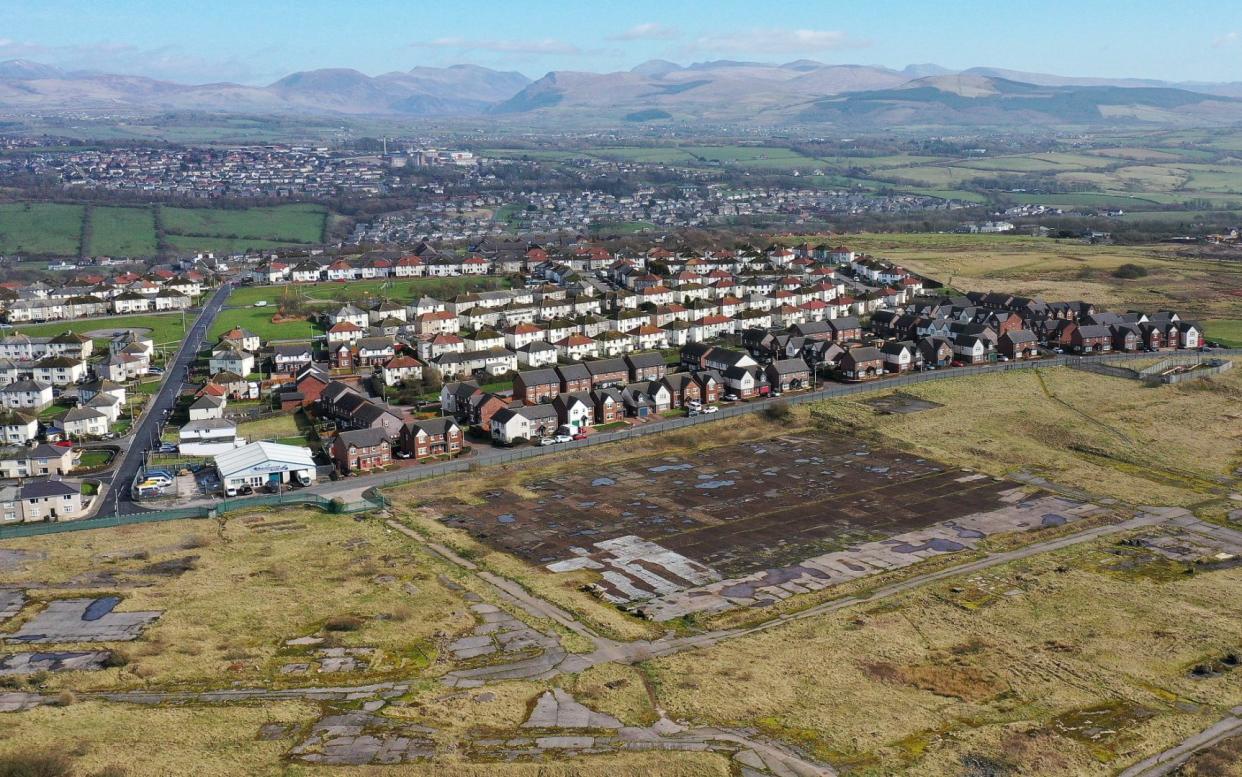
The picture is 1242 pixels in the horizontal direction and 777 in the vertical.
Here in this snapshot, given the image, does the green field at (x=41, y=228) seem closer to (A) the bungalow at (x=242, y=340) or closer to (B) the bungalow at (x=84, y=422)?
(A) the bungalow at (x=242, y=340)

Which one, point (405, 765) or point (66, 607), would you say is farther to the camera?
point (66, 607)

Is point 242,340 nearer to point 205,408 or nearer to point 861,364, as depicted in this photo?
point 205,408

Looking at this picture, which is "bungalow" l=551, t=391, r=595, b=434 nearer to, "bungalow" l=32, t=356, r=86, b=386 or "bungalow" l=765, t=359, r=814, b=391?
"bungalow" l=765, t=359, r=814, b=391

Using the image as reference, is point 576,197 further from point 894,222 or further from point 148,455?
point 148,455

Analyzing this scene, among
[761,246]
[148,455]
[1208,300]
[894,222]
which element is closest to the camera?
[148,455]

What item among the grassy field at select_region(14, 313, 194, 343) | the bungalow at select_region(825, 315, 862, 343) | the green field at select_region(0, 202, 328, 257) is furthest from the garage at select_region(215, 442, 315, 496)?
the green field at select_region(0, 202, 328, 257)

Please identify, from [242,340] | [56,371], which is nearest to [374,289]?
[242,340]

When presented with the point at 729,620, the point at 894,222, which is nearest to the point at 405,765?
the point at 729,620

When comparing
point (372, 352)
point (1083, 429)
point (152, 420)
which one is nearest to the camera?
point (1083, 429)
